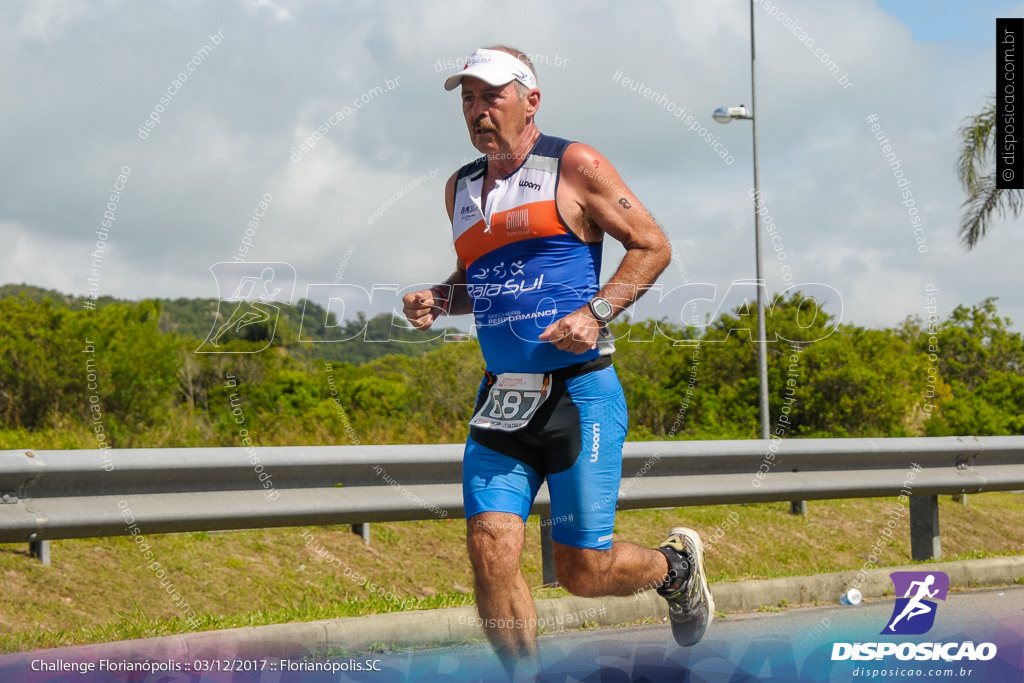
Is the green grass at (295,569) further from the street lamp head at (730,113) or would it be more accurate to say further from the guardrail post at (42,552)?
the street lamp head at (730,113)

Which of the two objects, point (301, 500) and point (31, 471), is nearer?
point (31, 471)

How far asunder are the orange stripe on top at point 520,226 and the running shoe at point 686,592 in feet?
4.48

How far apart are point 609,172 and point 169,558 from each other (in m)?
4.09

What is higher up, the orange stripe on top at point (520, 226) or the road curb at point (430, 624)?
the orange stripe on top at point (520, 226)

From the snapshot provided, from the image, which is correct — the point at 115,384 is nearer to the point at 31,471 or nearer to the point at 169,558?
the point at 169,558

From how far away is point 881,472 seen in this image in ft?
20.4

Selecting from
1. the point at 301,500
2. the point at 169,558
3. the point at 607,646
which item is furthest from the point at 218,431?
the point at 607,646

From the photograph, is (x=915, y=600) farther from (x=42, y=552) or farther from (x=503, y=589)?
(x=42, y=552)

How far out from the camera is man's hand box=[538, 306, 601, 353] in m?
3.21

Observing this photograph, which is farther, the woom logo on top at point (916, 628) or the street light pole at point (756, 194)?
the street light pole at point (756, 194)

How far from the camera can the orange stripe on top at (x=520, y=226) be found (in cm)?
346

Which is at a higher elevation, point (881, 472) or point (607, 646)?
point (881, 472)

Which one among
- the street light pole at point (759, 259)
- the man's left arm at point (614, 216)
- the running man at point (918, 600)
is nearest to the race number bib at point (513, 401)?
the man's left arm at point (614, 216)

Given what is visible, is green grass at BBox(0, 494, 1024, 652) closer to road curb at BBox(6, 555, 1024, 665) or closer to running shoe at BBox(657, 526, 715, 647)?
road curb at BBox(6, 555, 1024, 665)
